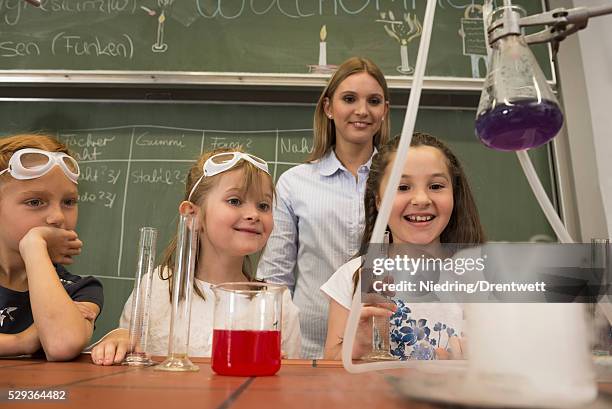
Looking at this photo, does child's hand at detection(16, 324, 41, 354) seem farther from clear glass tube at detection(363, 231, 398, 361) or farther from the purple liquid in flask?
the purple liquid in flask

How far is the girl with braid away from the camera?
890 mm

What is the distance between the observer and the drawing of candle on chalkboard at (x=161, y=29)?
1.91 m

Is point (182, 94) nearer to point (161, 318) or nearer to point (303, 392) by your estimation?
point (161, 318)

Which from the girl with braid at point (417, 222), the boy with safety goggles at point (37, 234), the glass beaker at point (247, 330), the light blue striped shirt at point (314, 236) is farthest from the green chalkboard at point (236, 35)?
the glass beaker at point (247, 330)

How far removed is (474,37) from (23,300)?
1.71m

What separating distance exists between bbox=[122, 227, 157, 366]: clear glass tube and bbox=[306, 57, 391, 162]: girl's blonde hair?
43.1 inches

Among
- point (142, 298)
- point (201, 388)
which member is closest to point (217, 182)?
point (142, 298)

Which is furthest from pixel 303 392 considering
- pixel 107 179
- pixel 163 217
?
pixel 107 179

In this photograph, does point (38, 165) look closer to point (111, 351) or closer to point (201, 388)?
point (111, 351)

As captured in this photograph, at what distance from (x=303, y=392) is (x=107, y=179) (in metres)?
1.68

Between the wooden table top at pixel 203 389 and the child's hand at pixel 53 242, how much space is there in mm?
455

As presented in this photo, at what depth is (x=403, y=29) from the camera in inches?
75.6

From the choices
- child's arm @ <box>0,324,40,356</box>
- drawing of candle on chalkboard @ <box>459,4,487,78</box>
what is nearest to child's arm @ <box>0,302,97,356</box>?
child's arm @ <box>0,324,40,356</box>

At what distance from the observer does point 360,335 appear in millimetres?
694
